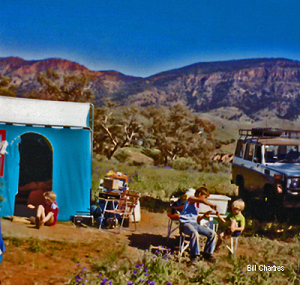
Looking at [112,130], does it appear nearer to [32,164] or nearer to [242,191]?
[32,164]

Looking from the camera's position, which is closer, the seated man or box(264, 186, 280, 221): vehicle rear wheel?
the seated man

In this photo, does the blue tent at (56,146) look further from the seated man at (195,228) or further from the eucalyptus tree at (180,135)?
the eucalyptus tree at (180,135)

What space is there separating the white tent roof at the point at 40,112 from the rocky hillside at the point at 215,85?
49533 millimetres

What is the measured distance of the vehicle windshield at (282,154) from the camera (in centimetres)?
848

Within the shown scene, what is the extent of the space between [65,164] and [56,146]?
41cm

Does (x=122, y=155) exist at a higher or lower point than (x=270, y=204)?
lower

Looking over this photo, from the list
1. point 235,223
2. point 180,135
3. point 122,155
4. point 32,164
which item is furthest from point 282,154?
point 122,155

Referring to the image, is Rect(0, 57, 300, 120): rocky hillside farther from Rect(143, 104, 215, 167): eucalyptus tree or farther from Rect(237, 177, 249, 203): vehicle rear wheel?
Rect(237, 177, 249, 203): vehicle rear wheel

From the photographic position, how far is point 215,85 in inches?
2803

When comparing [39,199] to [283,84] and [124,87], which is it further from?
[283,84]

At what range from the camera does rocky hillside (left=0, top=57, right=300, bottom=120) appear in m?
58.7

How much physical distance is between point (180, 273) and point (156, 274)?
45cm

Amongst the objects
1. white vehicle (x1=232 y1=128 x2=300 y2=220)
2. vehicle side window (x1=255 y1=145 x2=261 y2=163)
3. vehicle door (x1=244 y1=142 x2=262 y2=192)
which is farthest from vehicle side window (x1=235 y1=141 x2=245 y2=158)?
vehicle side window (x1=255 y1=145 x2=261 y2=163)

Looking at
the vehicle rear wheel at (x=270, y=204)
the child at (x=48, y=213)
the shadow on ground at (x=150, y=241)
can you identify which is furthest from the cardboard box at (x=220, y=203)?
the child at (x=48, y=213)
